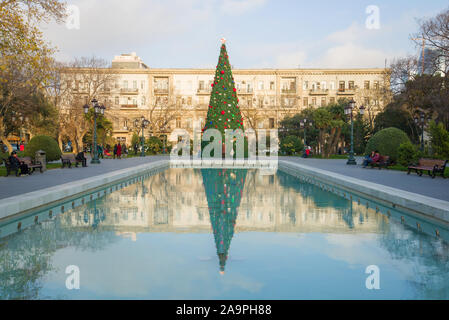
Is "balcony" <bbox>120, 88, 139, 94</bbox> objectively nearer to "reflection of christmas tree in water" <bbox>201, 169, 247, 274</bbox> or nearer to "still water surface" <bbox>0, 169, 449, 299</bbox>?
"reflection of christmas tree in water" <bbox>201, 169, 247, 274</bbox>

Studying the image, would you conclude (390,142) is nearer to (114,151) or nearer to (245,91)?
(114,151)

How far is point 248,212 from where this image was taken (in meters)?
8.17

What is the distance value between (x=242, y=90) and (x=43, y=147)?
126 feet

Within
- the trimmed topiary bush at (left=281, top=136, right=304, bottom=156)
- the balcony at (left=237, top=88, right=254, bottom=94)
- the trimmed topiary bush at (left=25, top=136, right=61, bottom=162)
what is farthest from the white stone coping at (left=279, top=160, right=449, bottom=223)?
the balcony at (left=237, top=88, right=254, bottom=94)

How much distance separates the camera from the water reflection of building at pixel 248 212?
6.84m

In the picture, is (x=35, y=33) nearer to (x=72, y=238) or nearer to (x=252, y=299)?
(x=72, y=238)

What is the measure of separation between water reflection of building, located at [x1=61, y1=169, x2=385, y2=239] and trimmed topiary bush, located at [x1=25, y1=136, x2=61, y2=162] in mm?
10447

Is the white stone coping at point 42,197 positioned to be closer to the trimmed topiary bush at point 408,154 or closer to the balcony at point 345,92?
the trimmed topiary bush at point 408,154

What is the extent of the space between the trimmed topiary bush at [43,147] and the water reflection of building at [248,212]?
34.3ft

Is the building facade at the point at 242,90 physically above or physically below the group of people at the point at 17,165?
above

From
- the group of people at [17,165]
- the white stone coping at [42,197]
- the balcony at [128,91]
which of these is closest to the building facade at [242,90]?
the balcony at [128,91]

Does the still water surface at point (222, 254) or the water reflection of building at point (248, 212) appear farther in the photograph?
the water reflection of building at point (248, 212)

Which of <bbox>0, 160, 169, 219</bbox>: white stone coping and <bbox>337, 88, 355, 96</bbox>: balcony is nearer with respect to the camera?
<bbox>0, 160, 169, 219</bbox>: white stone coping

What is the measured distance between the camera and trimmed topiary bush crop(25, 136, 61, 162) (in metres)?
19.8
